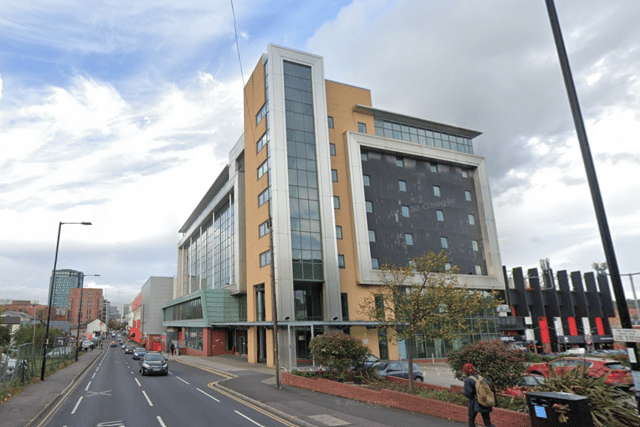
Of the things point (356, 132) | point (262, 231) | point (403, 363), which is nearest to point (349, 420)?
point (403, 363)

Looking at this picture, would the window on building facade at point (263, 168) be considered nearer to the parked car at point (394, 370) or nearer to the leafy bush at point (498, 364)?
the parked car at point (394, 370)

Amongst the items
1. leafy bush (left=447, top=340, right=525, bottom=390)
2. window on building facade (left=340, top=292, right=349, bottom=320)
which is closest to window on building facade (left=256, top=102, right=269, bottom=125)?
window on building facade (left=340, top=292, right=349, bottom=320)

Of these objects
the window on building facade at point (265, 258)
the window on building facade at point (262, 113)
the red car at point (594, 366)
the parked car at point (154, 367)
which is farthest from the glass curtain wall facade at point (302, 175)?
the red car at point (594, 366)

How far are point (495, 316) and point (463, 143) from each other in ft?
69.8

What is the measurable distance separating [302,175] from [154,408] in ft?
84.9

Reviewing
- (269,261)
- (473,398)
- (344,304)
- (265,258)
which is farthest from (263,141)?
(473,398)

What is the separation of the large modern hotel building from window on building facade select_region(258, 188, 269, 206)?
0.12 m

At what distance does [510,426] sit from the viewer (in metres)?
11.3

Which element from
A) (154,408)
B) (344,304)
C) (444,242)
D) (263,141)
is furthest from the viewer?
(444,242)

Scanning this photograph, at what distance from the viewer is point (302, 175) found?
39.9 metres

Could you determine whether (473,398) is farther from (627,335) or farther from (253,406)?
(253,406)

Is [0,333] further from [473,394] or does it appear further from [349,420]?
[473,394]

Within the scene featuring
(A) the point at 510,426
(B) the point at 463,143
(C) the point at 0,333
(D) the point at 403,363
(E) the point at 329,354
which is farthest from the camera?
(C) the point at 0,333

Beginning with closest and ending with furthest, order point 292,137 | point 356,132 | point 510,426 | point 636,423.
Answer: point 636,423
point 510,426
point 292,137
point 356,132
